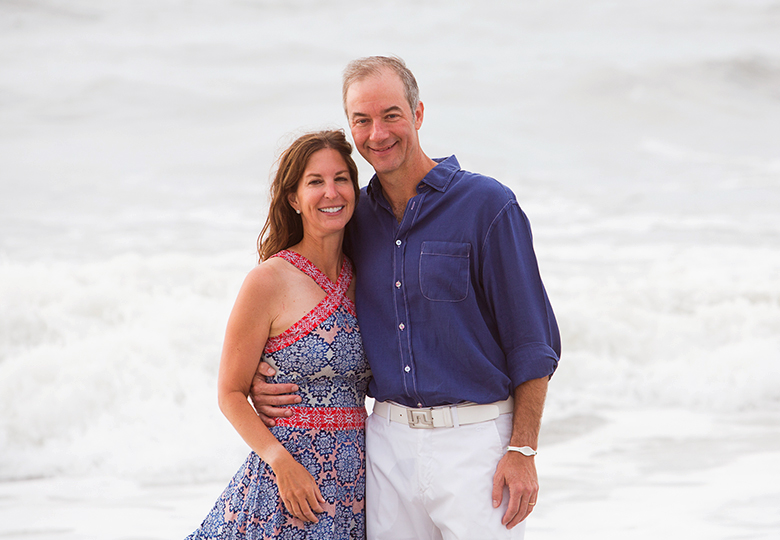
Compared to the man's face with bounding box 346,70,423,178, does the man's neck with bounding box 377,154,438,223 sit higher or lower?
lower

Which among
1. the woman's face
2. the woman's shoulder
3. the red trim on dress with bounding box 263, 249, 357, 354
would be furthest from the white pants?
the woman's face

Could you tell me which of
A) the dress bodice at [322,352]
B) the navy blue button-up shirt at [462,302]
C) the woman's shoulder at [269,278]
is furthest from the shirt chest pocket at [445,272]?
the woman's shoulder at [269,278]

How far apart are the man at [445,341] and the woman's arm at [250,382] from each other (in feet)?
0.28

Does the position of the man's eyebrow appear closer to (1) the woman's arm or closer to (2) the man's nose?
(2) the man's nose

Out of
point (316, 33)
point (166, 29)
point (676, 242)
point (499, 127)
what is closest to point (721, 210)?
point (676, 242)

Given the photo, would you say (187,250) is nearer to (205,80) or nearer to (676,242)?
(205,80)

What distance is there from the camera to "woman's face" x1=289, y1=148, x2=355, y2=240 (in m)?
2.26

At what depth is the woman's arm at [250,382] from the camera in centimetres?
212

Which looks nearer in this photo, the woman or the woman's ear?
the woman

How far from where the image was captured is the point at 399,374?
85.8 inches

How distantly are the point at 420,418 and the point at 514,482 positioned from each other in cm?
31

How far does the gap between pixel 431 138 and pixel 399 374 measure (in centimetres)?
1857

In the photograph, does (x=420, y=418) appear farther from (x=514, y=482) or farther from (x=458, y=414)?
(x=514, y=482)

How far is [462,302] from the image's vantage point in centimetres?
215
